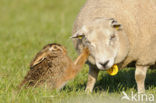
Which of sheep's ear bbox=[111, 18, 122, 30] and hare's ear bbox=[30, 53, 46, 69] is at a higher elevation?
sheep's ear bbox=[111, 18, 122, 30]

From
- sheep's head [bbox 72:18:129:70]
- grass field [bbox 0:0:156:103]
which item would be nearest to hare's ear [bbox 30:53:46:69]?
grass field [bbox 0:0:156:103]

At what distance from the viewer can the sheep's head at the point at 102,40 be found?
453 centimetres

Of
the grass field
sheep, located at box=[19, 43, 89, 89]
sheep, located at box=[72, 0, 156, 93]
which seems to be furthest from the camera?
sheep, located at box=[72, 0, 156, 93]

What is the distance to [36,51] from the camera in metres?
7.69

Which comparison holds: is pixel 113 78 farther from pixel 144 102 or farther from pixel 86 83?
pixel 144 102

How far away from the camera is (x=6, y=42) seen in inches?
373

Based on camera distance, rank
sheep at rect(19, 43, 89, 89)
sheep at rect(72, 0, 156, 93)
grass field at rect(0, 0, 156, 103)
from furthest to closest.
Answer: sheep at rect(72, 0, 156, 93) → sheep at rect(19, 43, 89, 89) → grass field at rect(0, 0, 156, 103)

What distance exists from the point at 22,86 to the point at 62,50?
2.42 feet

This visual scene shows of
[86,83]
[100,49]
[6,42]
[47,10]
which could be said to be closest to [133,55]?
[100,49]

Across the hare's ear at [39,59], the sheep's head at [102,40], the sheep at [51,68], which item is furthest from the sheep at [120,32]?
the hare's ear at [39,59]

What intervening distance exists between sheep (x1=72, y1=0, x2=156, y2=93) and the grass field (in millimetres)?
495

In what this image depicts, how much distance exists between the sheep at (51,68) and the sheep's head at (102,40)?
1.08 feet

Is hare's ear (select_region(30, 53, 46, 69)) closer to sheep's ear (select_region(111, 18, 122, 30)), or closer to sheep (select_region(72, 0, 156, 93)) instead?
sheep (select_region(72, 0, 156, 93))

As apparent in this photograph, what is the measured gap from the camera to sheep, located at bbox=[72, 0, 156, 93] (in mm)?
4764
